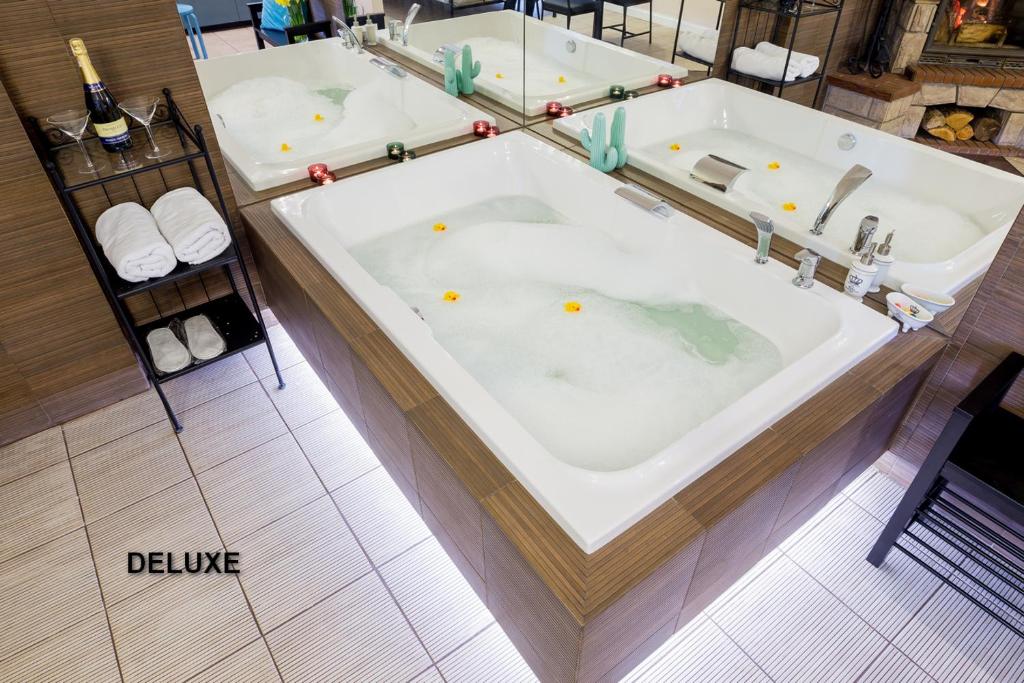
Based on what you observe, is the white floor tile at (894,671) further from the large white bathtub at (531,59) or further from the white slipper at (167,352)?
the large white bathtub at (531,59)

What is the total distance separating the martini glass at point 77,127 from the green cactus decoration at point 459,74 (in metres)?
1.39

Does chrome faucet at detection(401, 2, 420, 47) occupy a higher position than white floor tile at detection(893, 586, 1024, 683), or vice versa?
chrome faucet at detection(401, 2, 420, 47)

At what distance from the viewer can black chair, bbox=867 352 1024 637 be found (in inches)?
49.0

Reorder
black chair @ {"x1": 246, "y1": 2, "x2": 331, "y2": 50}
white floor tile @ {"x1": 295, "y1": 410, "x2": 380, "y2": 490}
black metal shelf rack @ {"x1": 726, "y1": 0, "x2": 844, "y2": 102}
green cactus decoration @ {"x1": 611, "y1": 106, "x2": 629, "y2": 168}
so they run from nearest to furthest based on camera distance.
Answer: white floor tile @ {"x1": 295, "y1": 410, "x2": 380, "y2": 490} < green cactus decoration @ {"x1": 611, "y1": 106, "x2": 629, "y2": 168} < black chair @ {"x1": 246, "y1": 2, "x2": 331, "y2": 50} < black metal shelf rack @ {"x1": 726, "y1": 0, "x2": 844, "y2": 102}

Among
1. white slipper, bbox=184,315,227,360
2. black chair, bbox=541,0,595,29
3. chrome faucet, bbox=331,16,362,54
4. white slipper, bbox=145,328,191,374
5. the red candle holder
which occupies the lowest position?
white slipper, bbox=184,315,227,360

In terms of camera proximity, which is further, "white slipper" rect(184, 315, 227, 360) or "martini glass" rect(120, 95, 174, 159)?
"white slipper" rect(184, 315, 227, 360)

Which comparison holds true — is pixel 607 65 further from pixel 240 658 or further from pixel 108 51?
pixel 240 658

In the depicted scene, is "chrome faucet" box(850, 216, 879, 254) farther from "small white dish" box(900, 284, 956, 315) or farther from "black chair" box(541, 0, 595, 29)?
"black chair" box(541, 0, 595, 29)

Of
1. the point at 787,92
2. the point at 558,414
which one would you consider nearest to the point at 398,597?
the point at 558,414

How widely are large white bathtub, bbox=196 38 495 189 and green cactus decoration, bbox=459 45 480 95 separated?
5.3 inches

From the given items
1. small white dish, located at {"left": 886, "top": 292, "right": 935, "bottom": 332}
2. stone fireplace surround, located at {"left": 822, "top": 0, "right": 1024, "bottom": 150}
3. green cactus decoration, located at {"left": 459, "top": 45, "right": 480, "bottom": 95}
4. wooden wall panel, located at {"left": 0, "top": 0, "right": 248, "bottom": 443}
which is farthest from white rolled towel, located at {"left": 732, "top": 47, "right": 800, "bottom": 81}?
wooden wall panel, located at {"left": 0, "top": 0, "right": 248, "bottom": 443}

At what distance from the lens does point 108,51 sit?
1.65 meters

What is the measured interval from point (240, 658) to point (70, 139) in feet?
4.57

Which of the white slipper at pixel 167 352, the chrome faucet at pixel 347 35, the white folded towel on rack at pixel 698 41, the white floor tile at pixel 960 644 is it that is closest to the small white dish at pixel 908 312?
the white floor tile at pixel 960 644
